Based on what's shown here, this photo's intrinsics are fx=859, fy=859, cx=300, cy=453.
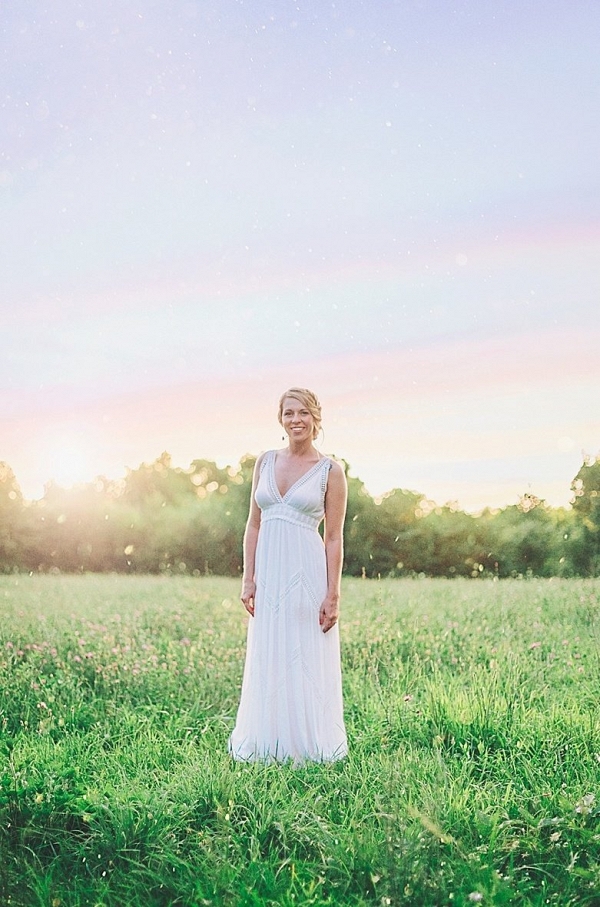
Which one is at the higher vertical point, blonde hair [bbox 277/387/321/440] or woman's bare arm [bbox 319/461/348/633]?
blonde hair [bbox 277/387/321/440]

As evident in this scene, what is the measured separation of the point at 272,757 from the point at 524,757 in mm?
1665

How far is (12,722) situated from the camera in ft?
24.1

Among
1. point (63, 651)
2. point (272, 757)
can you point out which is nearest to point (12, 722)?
point (63, 651)

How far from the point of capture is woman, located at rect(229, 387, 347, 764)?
19.1ft

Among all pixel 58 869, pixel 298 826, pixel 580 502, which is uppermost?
pixel 580 502

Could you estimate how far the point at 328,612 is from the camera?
19.1 ft

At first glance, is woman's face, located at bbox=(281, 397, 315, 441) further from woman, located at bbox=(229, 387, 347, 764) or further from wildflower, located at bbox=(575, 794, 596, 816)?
wildflower, located at bbox=(575, 794, 596, 816)

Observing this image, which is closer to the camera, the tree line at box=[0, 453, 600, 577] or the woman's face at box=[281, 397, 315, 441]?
the woman's face at box=[281, 397, 315, 441]

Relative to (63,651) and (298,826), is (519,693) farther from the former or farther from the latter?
(63,651)

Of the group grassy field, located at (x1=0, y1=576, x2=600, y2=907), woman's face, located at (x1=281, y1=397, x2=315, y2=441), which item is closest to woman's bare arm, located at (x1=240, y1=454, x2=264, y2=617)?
woman's face, located at (x1=281, y1=397, x2=315, y2=441)

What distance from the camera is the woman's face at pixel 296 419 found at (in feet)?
18.8

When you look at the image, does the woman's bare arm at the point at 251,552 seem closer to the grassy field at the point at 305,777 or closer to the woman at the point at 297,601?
the woman at the point at 297,601

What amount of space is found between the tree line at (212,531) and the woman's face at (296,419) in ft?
47.5

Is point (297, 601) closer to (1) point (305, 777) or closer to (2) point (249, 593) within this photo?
(2) point (249, 593)
